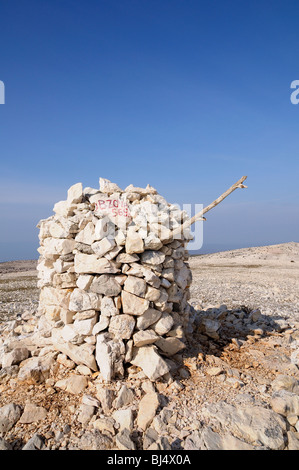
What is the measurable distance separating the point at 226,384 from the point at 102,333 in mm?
2821

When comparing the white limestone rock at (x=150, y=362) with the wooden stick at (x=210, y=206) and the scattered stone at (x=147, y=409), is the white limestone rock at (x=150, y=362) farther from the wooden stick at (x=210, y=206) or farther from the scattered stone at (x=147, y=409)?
the wooden stick at (x=210, y=206)

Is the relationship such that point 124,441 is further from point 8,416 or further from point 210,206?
point 210,206

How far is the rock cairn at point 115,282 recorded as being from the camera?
6.28 m

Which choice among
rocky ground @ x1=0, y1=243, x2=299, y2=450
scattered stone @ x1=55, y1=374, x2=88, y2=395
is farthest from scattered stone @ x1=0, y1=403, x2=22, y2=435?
scattered stone @ x1=55, y1=374, x2=88, y2=395

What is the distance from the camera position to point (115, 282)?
6.59 m

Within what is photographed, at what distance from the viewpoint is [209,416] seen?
16.9 ft

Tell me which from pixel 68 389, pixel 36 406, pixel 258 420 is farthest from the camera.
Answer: pixel 68 389

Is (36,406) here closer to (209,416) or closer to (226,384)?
(209,416)

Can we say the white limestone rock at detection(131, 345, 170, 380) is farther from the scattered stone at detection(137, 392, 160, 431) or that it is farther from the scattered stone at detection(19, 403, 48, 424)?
the scattered stone at detection(19, 403, 48, 424)

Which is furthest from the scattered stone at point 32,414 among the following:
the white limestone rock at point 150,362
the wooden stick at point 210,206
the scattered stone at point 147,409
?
the wooden stick at point 210,206

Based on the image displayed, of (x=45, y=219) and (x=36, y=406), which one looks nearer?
(x=36, y=406)

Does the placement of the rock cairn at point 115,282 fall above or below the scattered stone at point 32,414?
above

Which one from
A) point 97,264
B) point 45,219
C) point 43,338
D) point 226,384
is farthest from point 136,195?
point 226,384

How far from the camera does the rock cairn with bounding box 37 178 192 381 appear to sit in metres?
6.28
